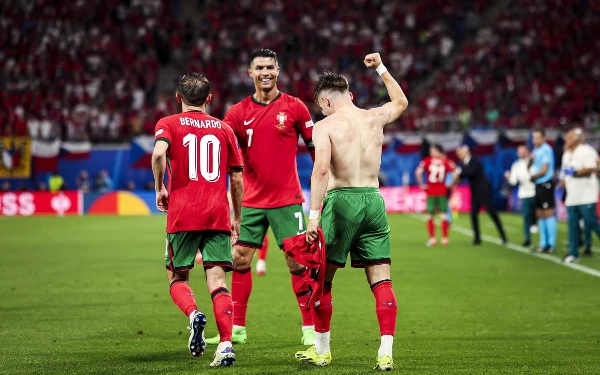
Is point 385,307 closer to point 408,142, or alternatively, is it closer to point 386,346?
point 386,346

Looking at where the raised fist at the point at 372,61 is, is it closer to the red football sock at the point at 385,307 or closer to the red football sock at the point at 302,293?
the red football sock at the point at 385,307

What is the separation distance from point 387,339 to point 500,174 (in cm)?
2858

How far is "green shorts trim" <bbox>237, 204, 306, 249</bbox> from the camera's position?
8047 millimetres

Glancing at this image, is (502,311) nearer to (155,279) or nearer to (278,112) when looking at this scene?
(278,112)

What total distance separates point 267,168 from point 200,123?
1.38 meters

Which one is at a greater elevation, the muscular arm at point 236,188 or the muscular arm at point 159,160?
the muscular arm at point 159,160

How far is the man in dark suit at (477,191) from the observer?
1961 centimetres

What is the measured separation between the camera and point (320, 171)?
655cm

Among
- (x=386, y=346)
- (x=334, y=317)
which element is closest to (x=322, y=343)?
(x=386, y=346)

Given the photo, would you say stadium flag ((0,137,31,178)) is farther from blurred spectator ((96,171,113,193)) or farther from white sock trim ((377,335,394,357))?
white sock trim ((377,335,394,357))

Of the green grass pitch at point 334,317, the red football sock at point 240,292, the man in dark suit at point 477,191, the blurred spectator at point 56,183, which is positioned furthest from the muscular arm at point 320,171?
the blurred spectator at point 56,183

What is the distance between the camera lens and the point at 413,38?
134 feet

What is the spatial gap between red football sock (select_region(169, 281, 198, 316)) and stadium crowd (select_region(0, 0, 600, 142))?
2784cm

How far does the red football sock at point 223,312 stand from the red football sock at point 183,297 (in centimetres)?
18
